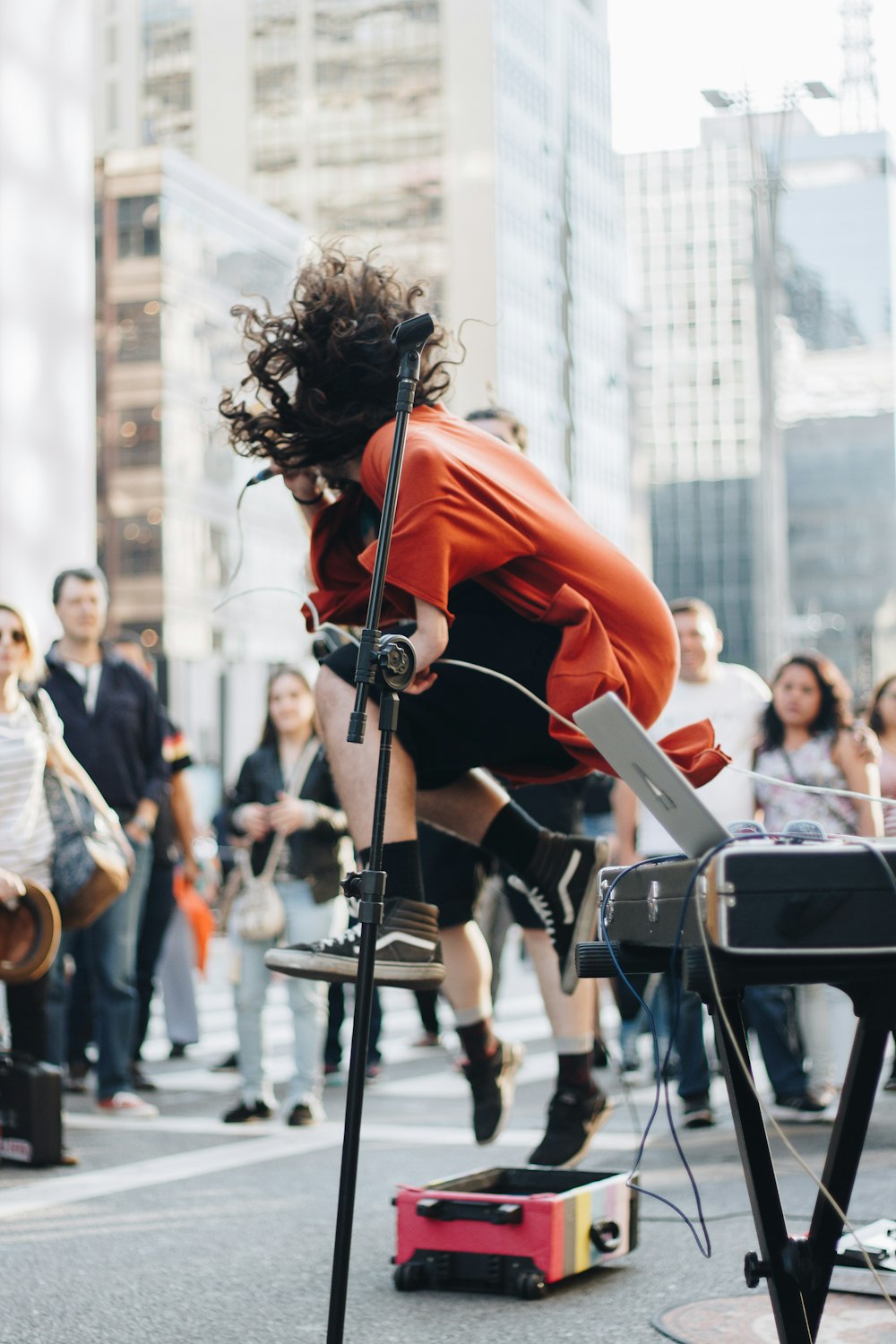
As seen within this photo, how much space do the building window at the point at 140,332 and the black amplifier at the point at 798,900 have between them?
52.6m

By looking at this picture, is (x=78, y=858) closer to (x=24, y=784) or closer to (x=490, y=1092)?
(x=24, y=784)

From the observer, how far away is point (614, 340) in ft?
390

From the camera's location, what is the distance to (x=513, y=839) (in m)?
4.52

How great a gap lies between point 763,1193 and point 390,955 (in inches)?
46.6

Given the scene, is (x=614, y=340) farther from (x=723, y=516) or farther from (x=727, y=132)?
(x=727, y=132)

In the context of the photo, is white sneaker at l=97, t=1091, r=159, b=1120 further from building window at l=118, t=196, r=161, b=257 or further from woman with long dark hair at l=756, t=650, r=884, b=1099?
building window at l=118, t=196, r=161, b=257

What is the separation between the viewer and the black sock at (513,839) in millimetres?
4504

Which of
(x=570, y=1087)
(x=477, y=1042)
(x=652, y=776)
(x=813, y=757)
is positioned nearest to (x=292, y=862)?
(x=813, y=757)

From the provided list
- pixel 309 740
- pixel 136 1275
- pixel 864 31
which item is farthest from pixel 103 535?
pixel 136 1275

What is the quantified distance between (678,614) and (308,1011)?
2.29 meters

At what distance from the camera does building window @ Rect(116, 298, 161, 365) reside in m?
53.6

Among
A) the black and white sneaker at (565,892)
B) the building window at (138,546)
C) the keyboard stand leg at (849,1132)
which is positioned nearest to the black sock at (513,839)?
the black and white sneaker at (565,892)

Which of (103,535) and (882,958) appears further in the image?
(103,535)

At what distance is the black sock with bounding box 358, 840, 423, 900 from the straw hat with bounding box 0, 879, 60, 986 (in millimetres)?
2222
